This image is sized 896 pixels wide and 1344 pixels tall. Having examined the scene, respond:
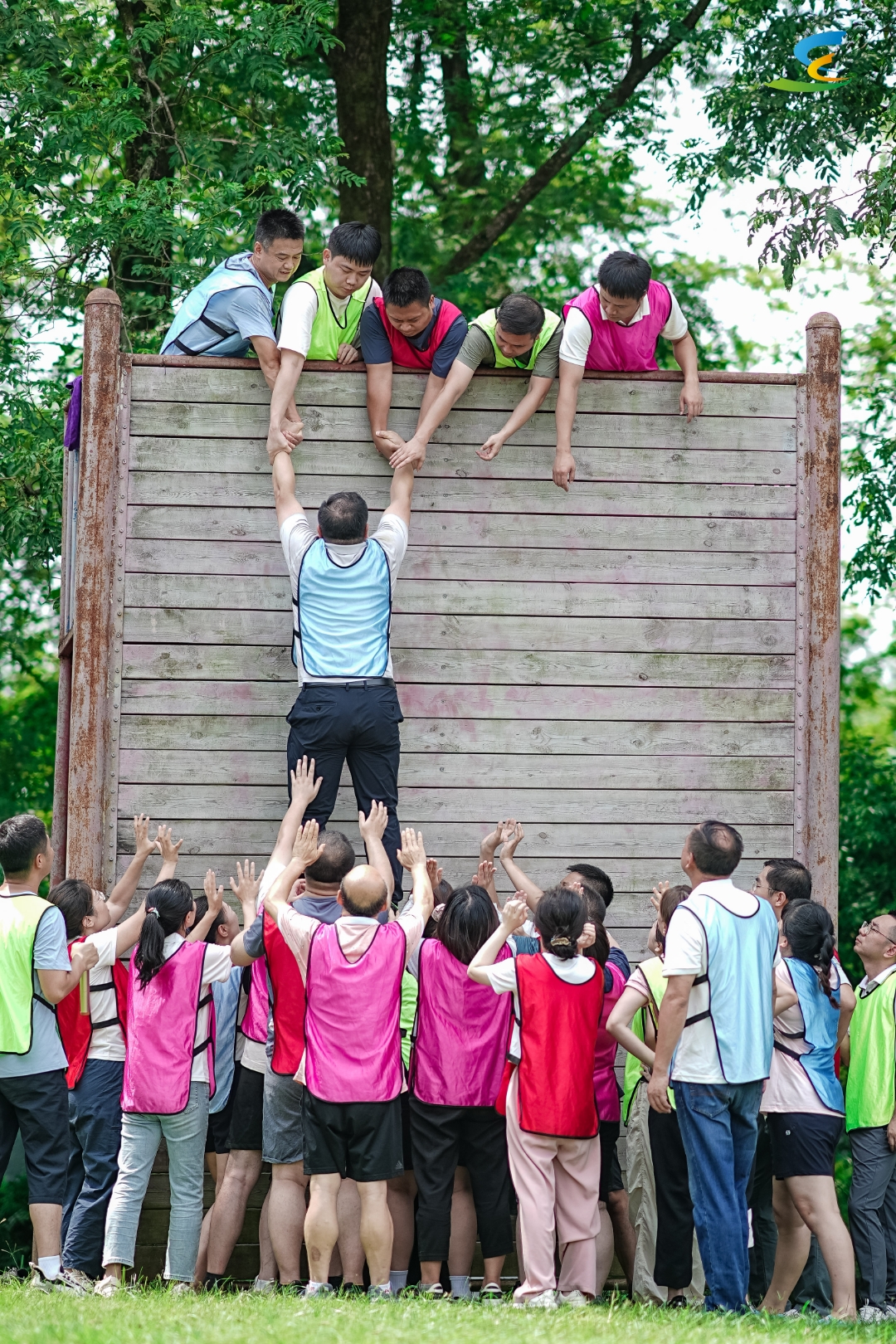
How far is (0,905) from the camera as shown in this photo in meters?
6.33

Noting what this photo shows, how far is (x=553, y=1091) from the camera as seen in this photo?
598cm

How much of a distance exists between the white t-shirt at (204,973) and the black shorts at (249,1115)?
20 centimetres

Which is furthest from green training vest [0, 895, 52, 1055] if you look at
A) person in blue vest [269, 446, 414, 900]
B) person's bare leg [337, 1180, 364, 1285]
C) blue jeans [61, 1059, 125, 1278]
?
person's bare leg [337, 1180, 364, 1285]

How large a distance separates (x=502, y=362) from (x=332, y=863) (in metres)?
3.14

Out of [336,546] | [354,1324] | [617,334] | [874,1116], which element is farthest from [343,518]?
[874,1116]

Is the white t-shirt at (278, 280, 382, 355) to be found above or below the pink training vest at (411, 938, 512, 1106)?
above

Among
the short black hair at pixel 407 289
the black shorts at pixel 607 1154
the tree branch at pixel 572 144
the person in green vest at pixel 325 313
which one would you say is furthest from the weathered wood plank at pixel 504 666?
the tree branch at pixel 572 144

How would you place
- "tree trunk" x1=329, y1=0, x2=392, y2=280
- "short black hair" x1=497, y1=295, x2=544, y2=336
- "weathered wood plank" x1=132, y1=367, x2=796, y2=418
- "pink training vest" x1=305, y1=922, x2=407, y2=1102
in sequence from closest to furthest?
"pink training vest" x1=305, y1=922, x2=407, y2=1102, "short black hair" x1=497, y1=295, x2=544, y2=336, "weathered wood plank" x1=132, y1=367, x2=796, y2=418, "tree trunk" x1=329, y1=0, x2=392, y2=280

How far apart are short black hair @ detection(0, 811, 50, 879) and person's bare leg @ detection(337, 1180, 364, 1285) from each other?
2056 millimetres

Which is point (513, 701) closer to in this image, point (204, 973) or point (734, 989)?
point (204, 973)

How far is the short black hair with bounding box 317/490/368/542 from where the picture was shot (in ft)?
22.7

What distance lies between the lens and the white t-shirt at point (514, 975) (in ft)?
19.7

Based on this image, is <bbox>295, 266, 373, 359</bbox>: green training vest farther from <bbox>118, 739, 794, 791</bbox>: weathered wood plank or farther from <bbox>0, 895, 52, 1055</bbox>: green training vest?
<bbox>0, 895, 52, 1055</bbox>: green training vest

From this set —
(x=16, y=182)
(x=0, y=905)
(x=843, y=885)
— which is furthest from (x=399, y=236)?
(x=0, y=905)
